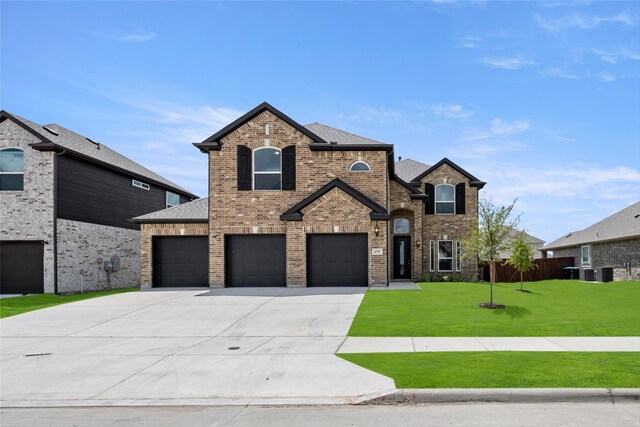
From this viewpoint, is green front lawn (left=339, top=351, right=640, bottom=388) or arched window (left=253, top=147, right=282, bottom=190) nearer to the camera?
green front lawn (left=339, top=351, right=640, bottom=388)

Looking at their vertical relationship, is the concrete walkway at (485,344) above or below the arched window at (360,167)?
below

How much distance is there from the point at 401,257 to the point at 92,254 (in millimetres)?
17142

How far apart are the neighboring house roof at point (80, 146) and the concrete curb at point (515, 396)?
21.8 metres

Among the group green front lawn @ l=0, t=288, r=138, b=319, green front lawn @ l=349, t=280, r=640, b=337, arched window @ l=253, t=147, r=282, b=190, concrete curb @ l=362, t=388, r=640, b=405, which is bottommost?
green front lawn @ l=0, t=288, r=138, b=319

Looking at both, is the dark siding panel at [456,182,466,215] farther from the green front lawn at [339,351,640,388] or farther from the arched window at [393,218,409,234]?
the green front lawn at [339,351,640,388]

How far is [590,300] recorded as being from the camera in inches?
691

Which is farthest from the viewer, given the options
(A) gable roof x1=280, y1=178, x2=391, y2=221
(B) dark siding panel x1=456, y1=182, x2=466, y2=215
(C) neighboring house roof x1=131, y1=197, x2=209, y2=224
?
(B) dark siding panel x1=456, y1=182, x2=466, y2=215

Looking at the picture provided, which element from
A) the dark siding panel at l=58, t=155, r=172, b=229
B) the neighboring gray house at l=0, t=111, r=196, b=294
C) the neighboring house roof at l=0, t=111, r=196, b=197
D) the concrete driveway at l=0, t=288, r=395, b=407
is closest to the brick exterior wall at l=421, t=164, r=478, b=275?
the concrete driveway at l=0, t=288, r=395, b=407

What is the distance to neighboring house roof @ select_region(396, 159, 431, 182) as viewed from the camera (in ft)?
95.8

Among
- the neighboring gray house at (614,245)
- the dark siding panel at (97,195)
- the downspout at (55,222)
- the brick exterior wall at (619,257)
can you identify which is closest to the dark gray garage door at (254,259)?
the downspout at (55,222)

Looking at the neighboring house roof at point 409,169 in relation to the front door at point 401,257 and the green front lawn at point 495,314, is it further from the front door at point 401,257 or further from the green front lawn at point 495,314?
the green front lawn at point 495,314

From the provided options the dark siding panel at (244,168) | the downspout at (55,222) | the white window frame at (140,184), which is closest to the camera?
the dark siding panel at (244,168)

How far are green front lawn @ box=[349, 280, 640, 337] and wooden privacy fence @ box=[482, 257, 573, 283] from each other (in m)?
7.66

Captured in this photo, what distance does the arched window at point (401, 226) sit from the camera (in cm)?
2684
